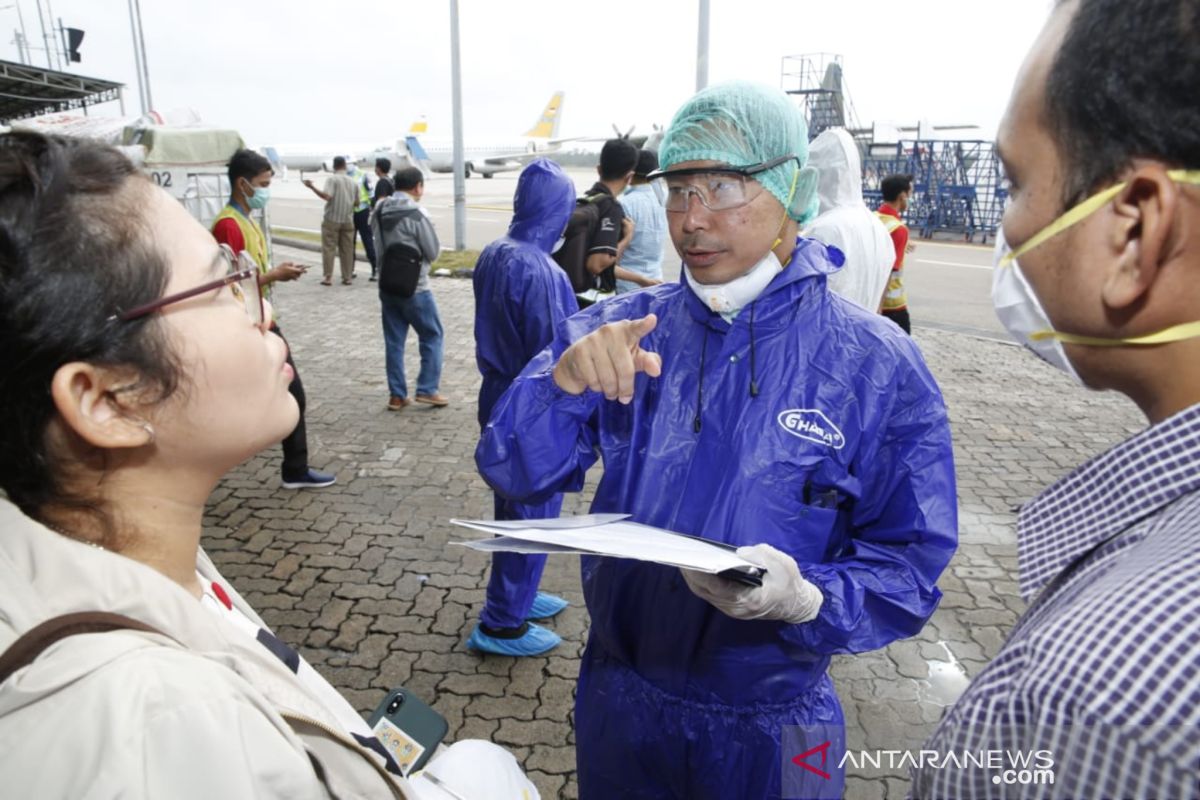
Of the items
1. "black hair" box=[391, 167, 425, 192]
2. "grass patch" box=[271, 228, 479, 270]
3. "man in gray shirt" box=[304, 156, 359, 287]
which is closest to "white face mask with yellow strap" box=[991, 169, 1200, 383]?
"black hair" box=[391, 167, 425, 192]

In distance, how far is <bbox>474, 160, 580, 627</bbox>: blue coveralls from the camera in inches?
152

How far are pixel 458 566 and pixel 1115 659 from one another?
406 cm

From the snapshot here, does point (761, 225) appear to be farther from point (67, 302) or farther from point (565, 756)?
point (565, 756)

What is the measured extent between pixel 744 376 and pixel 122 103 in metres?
22.5

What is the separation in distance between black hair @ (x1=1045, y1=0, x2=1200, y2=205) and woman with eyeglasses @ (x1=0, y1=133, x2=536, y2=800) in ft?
3.95

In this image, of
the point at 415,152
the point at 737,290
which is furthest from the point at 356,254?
the point at 415,152

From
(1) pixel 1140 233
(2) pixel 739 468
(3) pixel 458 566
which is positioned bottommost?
(3) pixel 458 566

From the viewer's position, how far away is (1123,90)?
0.78 meters

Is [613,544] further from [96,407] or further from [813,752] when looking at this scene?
[813,752]

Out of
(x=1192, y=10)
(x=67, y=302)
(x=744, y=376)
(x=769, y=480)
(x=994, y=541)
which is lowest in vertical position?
(x=994, y=541)

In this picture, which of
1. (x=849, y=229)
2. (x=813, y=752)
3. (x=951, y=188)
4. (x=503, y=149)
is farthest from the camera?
(x=503, y=149)

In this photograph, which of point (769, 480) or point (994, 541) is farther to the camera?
point (994, 541)

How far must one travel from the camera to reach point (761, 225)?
190cm

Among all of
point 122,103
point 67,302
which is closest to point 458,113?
point 122,103
